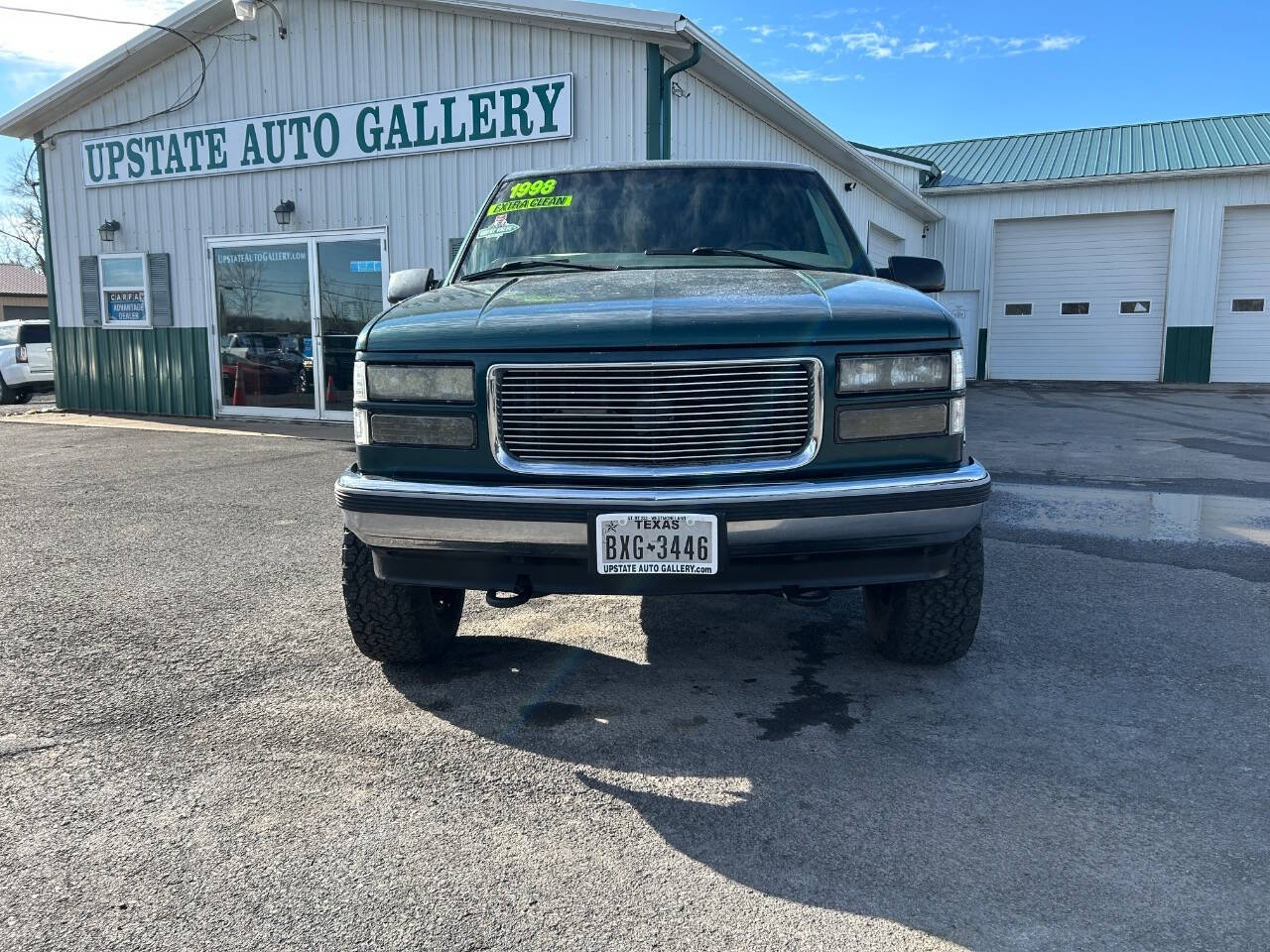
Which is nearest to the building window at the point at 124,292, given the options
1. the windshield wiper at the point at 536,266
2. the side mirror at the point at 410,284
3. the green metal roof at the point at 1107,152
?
the side mirror at the point at 410,284

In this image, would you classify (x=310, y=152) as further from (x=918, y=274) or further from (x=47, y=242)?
(x=918, y=274)

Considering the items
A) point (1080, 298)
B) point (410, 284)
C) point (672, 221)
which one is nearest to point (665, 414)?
point (672, 221)

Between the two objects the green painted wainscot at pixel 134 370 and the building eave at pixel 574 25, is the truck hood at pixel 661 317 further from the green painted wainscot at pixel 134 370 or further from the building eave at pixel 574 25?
the green painted wainscot at pixel 134 370

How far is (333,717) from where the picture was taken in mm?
2932

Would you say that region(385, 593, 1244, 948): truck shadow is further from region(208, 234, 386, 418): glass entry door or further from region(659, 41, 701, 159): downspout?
region(208, 234, 386, 418): glass entry door

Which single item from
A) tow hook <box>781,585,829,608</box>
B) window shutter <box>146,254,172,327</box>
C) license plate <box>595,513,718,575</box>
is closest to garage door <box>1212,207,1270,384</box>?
window shutter <box>146,254,172,327</box>

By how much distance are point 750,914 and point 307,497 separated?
542cm

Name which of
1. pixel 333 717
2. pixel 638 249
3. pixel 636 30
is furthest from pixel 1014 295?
pixel 333 717

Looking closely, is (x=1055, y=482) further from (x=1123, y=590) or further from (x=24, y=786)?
(x=24, y=786)

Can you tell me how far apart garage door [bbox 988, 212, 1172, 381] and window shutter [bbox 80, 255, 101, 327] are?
1669 centimetres

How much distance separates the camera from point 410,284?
408 cm

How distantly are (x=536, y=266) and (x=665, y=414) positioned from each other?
1361mm

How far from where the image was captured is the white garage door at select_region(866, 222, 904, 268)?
16.5 m

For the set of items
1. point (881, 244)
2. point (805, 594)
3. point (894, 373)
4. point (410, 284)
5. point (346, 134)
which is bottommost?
point (805, 594)
